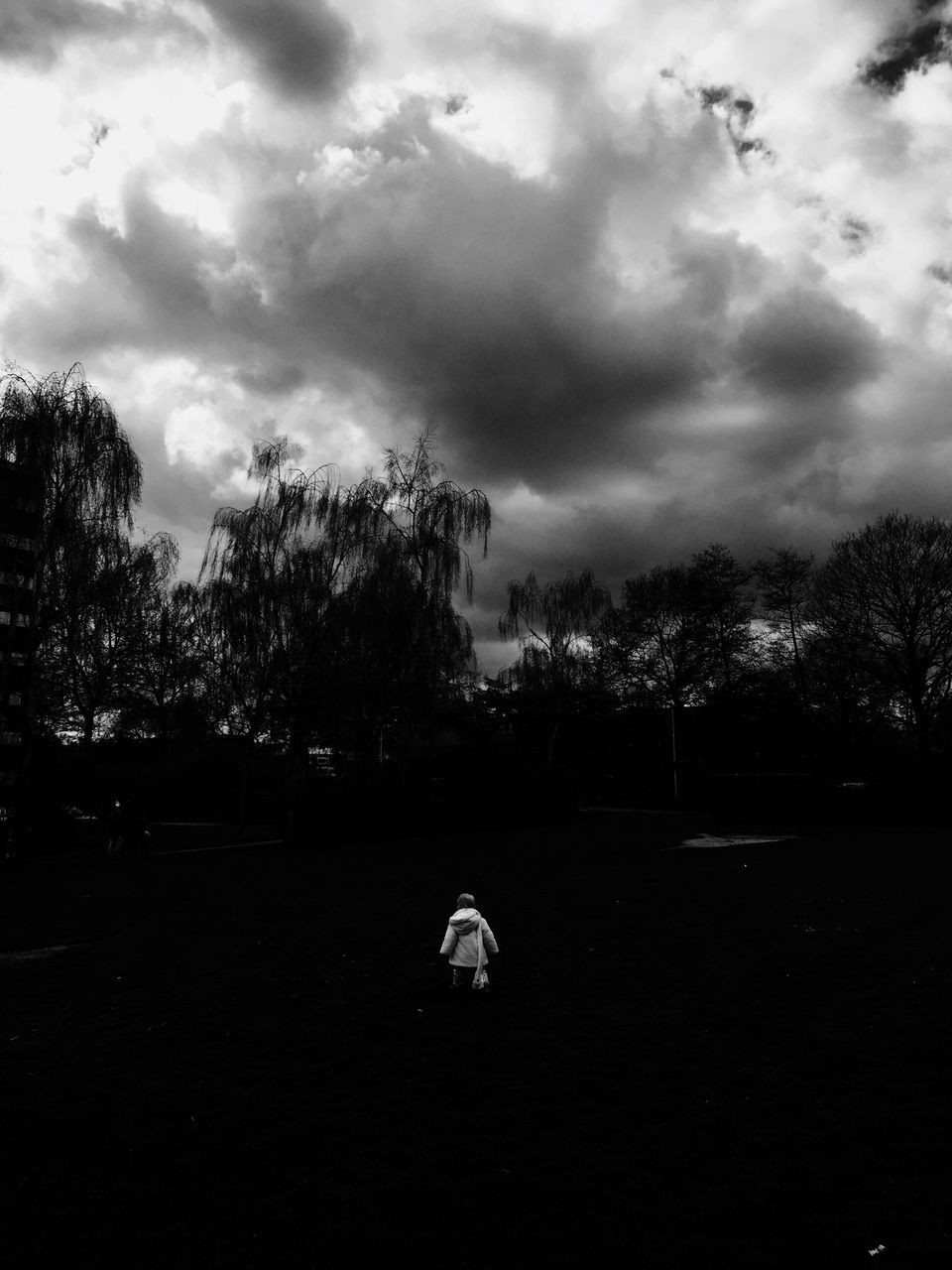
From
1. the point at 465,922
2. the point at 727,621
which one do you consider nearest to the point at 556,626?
the point at 727,621

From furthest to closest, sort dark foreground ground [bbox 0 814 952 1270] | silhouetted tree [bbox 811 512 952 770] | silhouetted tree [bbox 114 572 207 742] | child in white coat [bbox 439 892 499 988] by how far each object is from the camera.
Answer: silhouetted tree [bbox 811 512 952 770], silhouetted tree [bbox 114 572 207 742], child in white coat [bbox 439 892 499 988], dark foreground ground [bbox 0 814 952 1270]

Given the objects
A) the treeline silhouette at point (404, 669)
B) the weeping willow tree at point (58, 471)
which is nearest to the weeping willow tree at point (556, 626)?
the treeline silhouette at point (404, 669)

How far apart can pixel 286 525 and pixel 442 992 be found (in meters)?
24.2

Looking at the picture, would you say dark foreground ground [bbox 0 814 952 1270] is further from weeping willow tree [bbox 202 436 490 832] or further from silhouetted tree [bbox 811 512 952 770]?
silhouetted tree [bbox 811 512 952 770]

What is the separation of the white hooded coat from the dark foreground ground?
513 millimetres

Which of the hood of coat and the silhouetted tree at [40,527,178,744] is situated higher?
the silhouetted tree at [40,527,178,744]

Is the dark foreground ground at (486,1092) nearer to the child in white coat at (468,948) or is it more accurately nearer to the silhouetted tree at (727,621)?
the child in white coat at (468,948)

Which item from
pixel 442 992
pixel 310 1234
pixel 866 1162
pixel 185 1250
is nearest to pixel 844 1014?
pixel 866 1162

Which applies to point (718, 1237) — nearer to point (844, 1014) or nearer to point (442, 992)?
point (844, 1014)

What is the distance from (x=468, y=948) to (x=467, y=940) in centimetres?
9

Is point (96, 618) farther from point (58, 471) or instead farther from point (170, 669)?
point (170, 669)

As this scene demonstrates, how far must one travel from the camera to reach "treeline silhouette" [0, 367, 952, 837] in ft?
83.7

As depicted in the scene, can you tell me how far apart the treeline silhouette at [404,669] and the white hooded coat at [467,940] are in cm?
1875

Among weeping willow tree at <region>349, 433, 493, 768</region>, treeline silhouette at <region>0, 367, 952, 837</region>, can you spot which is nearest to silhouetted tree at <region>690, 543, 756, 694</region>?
treeline silhouette at <region>0, 367, 952, 837</region>
